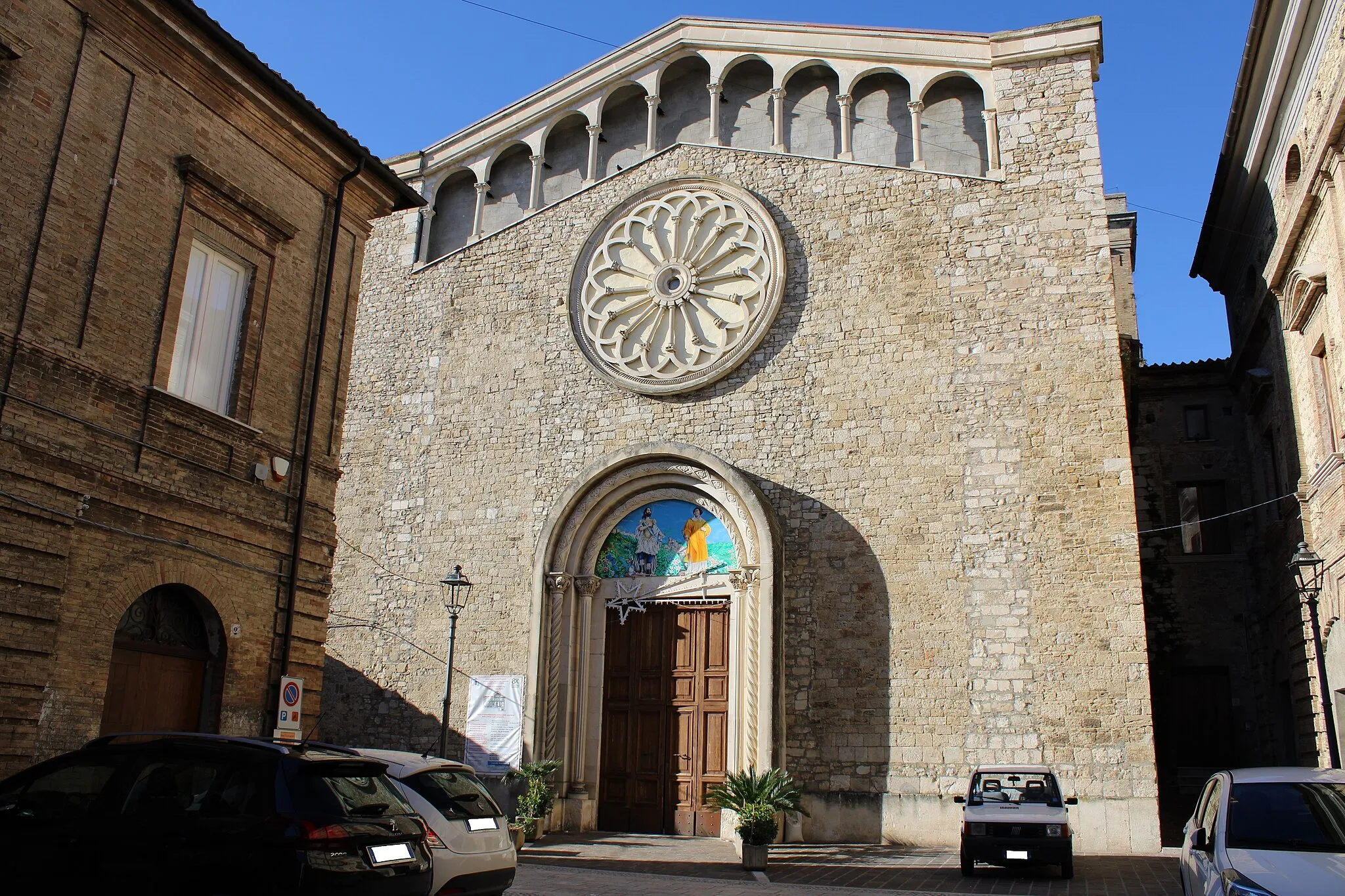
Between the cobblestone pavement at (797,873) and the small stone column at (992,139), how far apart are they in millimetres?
10833

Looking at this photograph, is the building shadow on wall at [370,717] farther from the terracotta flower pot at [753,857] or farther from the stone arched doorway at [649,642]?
the terracotta flower pot at [753,857]

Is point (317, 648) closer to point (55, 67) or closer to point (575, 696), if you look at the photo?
point (575, 696)

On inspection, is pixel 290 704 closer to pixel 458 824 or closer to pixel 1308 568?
pixel 458 824

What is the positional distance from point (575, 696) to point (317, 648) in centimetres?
549

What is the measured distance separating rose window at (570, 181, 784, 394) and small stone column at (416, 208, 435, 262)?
3.83 metres

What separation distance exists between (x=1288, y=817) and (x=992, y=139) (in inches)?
529

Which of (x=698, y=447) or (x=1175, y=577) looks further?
(x=1175, y=577)

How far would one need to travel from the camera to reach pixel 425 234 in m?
Result: 21.4

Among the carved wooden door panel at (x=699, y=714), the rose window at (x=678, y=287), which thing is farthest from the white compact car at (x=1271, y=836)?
the rose window at (x=678, y=287)

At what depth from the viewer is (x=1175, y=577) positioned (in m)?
21.3

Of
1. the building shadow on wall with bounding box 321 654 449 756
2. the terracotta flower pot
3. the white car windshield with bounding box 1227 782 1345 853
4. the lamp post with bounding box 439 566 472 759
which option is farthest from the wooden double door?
the white car windshield with bounding box 1227 782 1345 853

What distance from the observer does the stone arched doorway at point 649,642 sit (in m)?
16.0

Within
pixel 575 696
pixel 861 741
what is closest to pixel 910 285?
pixel 861 741

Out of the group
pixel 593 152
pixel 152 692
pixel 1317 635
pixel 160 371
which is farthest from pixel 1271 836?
pixel 593 152
